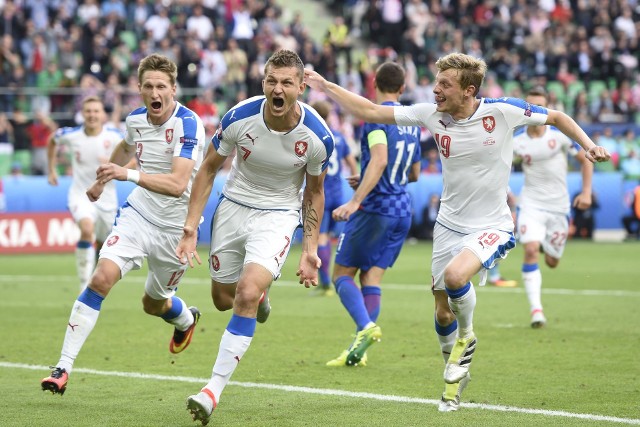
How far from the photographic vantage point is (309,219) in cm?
835

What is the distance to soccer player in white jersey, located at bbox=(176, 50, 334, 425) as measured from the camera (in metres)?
7.72

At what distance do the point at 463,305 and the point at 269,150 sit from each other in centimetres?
180

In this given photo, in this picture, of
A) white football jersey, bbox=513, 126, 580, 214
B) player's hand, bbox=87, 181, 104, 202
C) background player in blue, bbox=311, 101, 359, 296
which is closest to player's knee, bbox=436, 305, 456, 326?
player's hand, bbox=87, 181, 104, 202

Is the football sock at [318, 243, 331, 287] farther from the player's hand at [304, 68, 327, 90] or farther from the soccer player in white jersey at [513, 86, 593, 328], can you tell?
the player's hand at [304, 68, 327, 90]

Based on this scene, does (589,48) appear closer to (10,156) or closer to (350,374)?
(10,156)

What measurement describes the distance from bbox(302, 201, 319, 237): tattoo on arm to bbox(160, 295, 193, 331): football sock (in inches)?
88.2

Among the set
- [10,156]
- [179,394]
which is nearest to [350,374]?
[179,394]

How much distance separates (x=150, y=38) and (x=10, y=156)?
17.1 feet

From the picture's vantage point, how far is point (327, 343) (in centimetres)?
1166

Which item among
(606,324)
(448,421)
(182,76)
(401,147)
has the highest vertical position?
(401,147)

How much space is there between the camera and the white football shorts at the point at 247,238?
8062 millimetres

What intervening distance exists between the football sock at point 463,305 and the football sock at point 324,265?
8.55m

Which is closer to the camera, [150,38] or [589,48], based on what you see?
[150,38]

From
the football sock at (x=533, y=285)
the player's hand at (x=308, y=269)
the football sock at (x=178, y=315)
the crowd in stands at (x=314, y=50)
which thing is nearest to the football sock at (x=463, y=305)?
the player's hand at (x=308, y=269)
